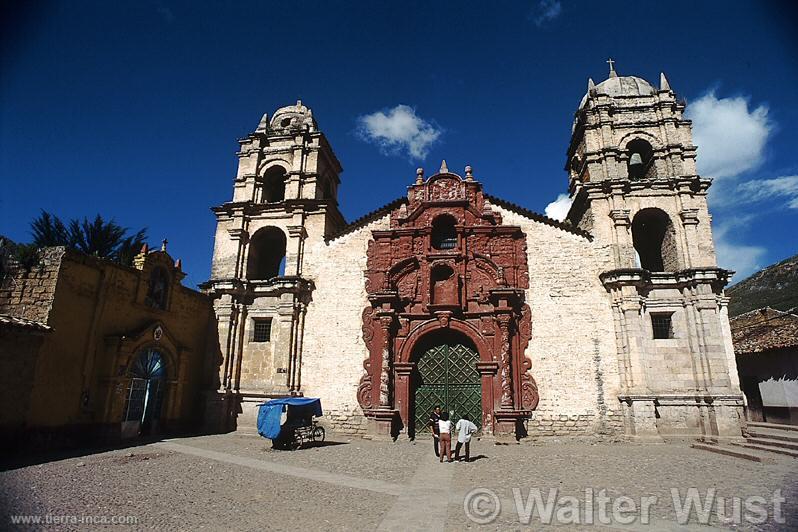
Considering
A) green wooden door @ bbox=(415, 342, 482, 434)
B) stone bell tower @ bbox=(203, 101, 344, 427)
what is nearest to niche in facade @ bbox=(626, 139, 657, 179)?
green wooden door @ bbox=(415, 342, 482, 434)

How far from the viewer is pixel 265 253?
80.3 ft

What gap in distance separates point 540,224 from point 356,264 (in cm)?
862

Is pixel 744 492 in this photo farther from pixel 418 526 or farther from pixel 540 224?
pixel 540 224

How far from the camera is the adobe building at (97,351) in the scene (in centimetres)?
1256

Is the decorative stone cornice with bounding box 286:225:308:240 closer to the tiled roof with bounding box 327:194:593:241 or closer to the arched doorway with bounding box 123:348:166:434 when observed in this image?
the tiled roof with bounding box 327:194:593:241

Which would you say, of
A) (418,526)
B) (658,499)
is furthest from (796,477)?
(418,526)

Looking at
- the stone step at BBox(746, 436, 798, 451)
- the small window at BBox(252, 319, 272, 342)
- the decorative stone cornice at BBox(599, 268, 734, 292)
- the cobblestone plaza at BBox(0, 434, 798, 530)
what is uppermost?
the decorative stone cornice at BBox(599, 268, 734, 292)

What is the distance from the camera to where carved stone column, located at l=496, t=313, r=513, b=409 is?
17.1 meters

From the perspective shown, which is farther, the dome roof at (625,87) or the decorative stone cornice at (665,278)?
the dome roof at (625,87)

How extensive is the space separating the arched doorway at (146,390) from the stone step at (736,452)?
2017 centimetres

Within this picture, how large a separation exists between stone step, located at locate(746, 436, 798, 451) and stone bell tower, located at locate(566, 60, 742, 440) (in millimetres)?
618

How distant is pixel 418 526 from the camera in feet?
22.0

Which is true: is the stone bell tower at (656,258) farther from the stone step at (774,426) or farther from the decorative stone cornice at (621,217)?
the stone step at (774,426)

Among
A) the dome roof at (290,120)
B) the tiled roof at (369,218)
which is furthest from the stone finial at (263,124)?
the tiled roof at (369,218)
